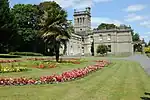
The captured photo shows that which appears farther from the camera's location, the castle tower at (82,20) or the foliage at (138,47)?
the castle tower at (82,20)

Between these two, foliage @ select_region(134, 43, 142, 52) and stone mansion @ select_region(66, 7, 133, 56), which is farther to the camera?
foliage @ select_region(134, 43, 142, 52)

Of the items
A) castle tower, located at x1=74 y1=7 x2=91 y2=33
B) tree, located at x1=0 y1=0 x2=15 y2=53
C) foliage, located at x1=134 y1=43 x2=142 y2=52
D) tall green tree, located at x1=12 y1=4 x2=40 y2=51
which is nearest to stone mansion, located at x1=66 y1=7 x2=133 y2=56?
castle tower, located at x1=74 y1=7 x2=91 y2=33

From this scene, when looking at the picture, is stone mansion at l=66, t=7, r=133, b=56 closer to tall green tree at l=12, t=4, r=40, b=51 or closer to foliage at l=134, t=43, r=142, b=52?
foliage at l=134, t=43, r=142, b=52

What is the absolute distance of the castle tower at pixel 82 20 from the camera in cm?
12119

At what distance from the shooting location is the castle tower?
12119 centimetres

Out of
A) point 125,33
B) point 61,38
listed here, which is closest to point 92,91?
point 61,38

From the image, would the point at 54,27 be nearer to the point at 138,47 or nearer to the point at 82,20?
the point at 82,20

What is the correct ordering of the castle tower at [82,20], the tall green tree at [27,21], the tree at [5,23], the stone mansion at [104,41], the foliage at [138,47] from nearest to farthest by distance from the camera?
the tree at [5,23] → the tall green tree at [27,21] → the stone mansion at [104,41] → the foliage at [138,47] → the castle tower at [82,20]

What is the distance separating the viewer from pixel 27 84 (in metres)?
13.0

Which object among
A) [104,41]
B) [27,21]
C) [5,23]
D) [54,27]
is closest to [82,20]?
[104,41]

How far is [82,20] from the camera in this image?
400 ft

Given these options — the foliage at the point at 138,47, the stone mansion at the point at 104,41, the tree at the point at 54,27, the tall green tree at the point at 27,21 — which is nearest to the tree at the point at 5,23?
the tall green tree at the point at 27,21

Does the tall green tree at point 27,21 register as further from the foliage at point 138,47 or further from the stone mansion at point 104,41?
the foliage at point 138,47

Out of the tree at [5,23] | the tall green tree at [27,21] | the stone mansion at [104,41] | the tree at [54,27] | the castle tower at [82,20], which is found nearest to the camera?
the tree at [54,27]
